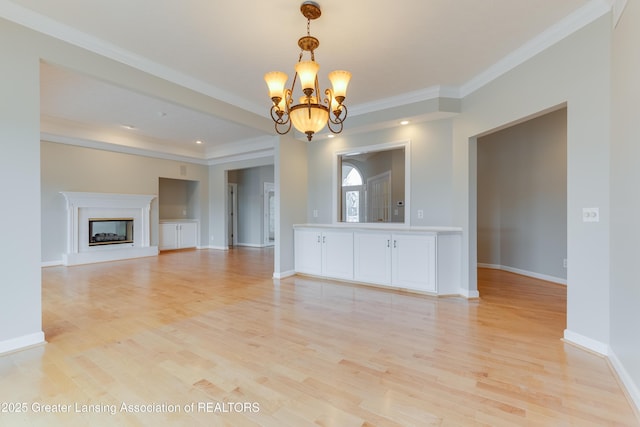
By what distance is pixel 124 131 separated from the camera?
654cm

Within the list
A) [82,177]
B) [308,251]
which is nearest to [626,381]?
[308,251]

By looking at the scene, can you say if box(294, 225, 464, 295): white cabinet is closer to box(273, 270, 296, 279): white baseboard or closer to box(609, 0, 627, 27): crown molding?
box(273, 270, 296, 279): white baseboard

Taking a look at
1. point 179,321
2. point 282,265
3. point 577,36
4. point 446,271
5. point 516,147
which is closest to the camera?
point 577,36

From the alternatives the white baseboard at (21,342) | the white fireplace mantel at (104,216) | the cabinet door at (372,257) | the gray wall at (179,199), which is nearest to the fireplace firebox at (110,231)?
the white fireplace mantel at (104,216)

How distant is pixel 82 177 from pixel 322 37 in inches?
250

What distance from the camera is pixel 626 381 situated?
1869 mm

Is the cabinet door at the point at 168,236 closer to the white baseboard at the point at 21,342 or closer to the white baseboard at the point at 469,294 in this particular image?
the white baseboard at the point at 21,342

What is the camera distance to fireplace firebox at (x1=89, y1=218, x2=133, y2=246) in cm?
662

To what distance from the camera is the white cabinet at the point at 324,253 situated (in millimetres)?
4695

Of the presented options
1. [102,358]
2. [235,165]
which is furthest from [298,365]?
[235,165]

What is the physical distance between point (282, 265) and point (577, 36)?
14.6 ft

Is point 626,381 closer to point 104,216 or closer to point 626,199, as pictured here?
point 626,199

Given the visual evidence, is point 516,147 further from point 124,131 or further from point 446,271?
point 124,131

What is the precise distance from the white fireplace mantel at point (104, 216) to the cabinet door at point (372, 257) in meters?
5.69
